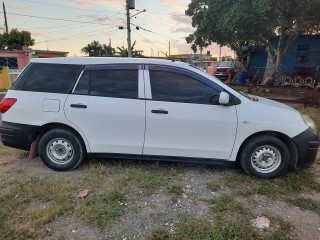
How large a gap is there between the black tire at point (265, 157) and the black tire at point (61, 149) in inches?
100.0

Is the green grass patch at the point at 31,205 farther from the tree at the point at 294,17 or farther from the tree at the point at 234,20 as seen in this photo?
the tree at the point at 294,17

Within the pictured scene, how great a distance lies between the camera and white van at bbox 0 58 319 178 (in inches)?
166

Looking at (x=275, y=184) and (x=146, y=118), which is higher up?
(x=146, y=118)

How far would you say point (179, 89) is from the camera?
4309 mm

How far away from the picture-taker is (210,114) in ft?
13.8

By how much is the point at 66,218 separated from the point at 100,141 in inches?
56.3

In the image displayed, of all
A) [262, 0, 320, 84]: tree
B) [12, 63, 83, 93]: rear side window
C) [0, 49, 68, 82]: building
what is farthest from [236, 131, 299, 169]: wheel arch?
[0, 49, 68, 82]: building

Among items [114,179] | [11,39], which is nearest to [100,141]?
[114,179]

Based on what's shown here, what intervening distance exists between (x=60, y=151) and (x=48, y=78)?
1.16 m

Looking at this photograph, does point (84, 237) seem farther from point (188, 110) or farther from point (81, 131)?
point (188, 110)

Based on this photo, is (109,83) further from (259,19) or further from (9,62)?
(9,62)

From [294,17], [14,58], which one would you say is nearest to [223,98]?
[294,17]

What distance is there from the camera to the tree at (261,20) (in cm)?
1464

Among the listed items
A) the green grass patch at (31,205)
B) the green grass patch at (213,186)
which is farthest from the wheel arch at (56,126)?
the green grass patch at (213,186)
